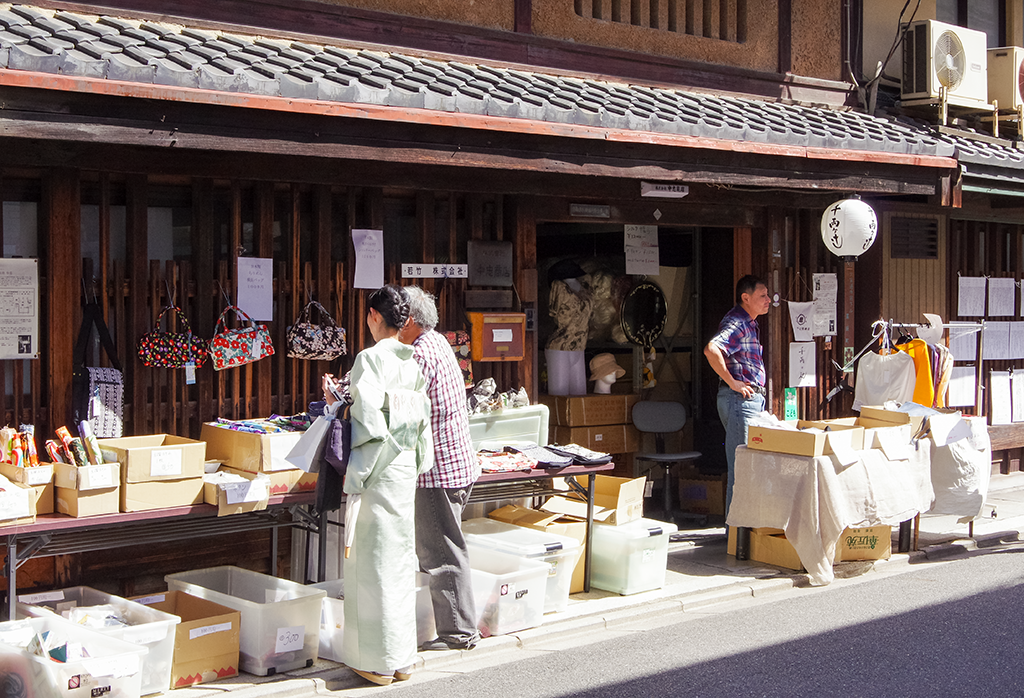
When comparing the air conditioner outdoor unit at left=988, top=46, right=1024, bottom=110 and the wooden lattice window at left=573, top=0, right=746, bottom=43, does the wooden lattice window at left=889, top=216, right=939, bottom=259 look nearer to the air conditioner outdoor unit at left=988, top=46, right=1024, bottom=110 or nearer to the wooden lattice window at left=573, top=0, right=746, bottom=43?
the air conditioner outdoor unit at left=988, top=46, right=1024, bottom=110

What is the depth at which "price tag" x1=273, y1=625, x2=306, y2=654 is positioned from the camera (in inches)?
251

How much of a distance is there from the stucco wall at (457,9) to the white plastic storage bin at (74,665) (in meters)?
5.03

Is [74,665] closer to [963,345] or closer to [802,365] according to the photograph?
[802,365]

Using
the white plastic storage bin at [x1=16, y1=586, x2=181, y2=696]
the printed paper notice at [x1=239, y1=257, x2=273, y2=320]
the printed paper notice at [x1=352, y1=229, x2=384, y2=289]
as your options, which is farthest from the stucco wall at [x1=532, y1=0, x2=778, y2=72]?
the white plastic storage bin at [x1=16, y1=586, x2=181, y2=696]

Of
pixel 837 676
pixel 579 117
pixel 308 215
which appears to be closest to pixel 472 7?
pixel 579 117

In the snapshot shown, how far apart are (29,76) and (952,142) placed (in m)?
8.75

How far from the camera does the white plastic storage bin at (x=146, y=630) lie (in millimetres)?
5797

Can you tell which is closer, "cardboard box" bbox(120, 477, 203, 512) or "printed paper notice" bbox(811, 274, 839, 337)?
"cardboard box" bbox(120, 477, 203, 512)

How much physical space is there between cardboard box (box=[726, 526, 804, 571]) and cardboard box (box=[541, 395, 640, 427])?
6.85 ft

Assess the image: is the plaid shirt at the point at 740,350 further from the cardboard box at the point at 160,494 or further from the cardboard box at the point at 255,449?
the cardboard box at the point at 160,494

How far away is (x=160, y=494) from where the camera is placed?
6250 mm

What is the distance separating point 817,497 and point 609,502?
5.21 ft

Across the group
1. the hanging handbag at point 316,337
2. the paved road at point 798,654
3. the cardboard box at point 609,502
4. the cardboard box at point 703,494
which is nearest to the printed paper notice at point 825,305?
the cardboard box at point 703,494

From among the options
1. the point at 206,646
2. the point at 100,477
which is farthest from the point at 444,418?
the point at 100,477
